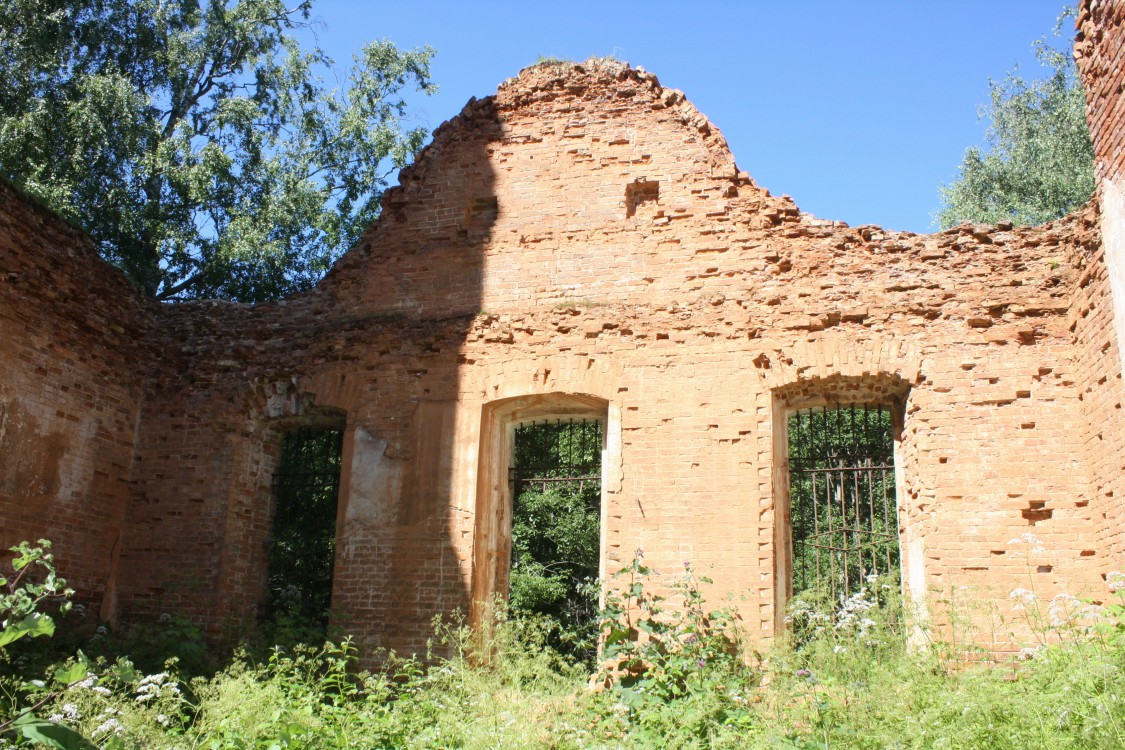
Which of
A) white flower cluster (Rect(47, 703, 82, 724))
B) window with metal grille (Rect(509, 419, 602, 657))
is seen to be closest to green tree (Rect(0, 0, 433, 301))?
window with metal grille (Rect(509, 419, 602, 657))

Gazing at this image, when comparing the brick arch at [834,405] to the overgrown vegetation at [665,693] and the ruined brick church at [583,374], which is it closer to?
the ruined brick church at [583,374]

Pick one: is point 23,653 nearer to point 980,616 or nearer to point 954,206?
point 980,616

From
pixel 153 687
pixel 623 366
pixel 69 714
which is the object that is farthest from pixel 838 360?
pixel 69 714

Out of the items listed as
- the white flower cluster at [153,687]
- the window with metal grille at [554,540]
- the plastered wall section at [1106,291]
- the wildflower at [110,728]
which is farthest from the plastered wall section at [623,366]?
the window with metal grille at [554,540]

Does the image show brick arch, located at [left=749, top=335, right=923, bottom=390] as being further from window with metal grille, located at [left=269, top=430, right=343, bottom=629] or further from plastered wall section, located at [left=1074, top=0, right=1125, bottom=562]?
window with metal grille, located at [left=269, top=430, right=343, bottom=629]

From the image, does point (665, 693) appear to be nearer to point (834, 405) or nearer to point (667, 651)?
point (667, 651)

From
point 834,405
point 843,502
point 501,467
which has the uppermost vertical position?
point 834,405

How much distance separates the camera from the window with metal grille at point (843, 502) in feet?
25.4

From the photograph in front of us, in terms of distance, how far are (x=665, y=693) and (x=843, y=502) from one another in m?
2.21

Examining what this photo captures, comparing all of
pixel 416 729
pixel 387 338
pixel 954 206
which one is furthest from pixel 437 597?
pixel 954 206

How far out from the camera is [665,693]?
685cm

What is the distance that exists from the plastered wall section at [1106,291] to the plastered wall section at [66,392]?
8635 mm

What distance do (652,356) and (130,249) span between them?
10.8 meters

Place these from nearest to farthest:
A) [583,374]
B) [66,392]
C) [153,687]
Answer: [153,687] < [583,374] < [66,392]
